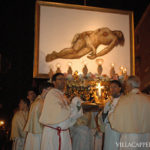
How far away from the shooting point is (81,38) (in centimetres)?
817

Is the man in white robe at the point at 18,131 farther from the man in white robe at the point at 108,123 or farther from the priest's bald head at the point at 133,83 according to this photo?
the priest's bald head at the point at 133,83

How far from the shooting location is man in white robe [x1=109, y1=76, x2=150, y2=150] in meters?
4.16

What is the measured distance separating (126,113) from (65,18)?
4846 mm

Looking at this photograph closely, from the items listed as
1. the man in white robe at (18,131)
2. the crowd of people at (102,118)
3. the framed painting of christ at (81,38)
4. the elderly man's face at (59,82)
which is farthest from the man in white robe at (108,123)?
the man in white robe at (18,131)

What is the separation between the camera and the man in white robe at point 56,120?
15.2ft

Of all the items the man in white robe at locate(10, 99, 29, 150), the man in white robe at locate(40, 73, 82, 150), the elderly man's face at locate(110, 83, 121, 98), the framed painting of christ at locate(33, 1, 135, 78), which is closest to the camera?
the man in white robe at locate(40, 73, 82, 150)

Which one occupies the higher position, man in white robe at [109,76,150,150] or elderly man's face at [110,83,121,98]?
elderly man's face at [110,83,121,98]

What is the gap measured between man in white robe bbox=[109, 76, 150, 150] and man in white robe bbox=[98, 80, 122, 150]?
817 mm

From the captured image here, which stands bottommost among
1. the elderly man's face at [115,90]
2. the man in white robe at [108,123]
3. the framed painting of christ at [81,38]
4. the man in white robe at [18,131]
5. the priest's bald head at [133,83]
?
the man in white robe at [18,131]

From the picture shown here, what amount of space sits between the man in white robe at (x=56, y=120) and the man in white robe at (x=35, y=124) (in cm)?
83

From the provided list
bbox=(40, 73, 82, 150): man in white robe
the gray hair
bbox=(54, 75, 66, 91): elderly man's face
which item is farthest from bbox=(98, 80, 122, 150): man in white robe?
bbox=(54, 75, 66, 91): elderly man's face

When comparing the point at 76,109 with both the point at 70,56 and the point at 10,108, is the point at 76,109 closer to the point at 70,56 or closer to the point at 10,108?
the point at 70,56

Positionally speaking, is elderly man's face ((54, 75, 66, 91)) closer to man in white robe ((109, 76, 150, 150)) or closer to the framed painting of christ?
man in white robe ((109, 76, 150, 150))

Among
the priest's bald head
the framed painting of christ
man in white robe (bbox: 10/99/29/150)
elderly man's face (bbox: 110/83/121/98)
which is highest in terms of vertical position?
the framed painting of christ
